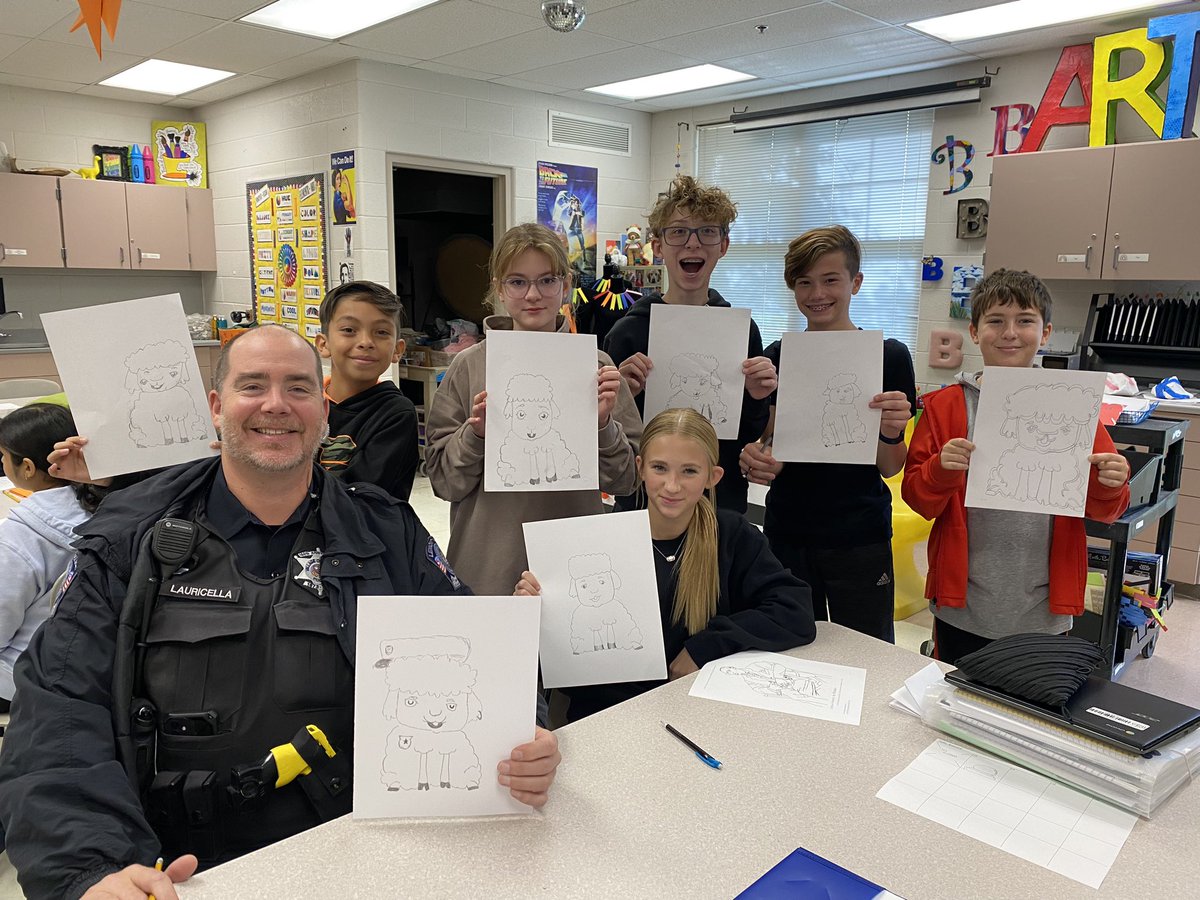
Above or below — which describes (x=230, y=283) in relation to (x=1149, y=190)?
below

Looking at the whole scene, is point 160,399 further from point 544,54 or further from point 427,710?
point 544,54

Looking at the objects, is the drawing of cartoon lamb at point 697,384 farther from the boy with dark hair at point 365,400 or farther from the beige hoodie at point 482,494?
the boy with dark hair at point 365,400

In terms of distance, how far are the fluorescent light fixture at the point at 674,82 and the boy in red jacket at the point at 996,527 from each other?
387 cm

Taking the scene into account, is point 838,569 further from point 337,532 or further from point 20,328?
point 20,328

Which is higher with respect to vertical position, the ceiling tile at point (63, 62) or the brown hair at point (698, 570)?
the ceiling tile at point (63, 62)

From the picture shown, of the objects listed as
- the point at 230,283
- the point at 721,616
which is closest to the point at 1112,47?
the point at 721,616

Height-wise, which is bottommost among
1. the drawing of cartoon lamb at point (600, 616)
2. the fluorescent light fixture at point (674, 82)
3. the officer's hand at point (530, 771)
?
the officer's hand at point (530, 771)

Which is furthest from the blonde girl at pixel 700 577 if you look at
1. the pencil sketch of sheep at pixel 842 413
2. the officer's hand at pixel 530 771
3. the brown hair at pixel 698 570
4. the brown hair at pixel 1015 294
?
the brown hair at pixel 1015 294

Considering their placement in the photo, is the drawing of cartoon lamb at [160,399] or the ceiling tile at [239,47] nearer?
the drawing of cartoon lamb at [160,399]

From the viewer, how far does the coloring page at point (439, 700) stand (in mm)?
1041

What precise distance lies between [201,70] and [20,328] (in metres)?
2.31

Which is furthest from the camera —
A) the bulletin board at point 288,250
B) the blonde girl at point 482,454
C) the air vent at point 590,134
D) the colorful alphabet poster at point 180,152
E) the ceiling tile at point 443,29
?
the colorful alphabet poster at point 180,152

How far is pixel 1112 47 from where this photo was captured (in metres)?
4.20

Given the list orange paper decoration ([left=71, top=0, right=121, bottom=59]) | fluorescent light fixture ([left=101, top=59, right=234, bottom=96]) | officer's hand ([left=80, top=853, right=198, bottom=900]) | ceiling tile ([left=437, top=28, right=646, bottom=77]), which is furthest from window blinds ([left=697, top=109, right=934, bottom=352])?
officer's hand ([left=80, top=853, right=198, bottom=900])
